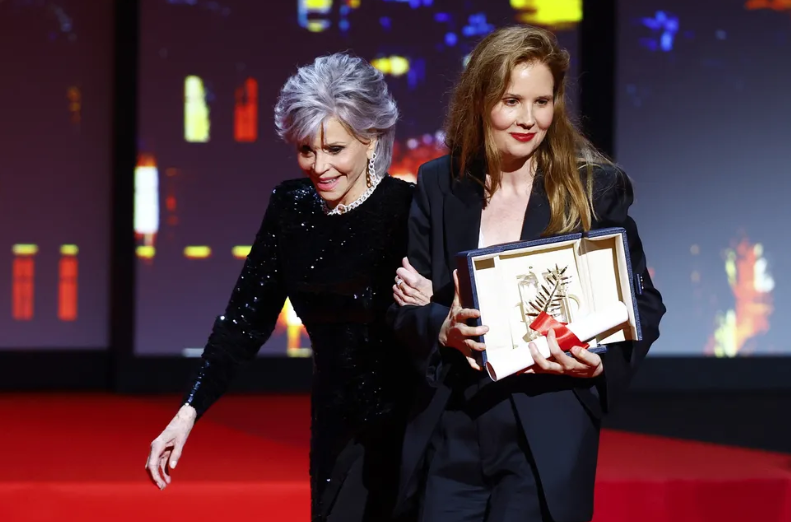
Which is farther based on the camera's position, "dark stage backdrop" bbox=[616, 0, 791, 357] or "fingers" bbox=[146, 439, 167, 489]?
"dark stage backdrop" bbox=[616, 0, 791, 357]

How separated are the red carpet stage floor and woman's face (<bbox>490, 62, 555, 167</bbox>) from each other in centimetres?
174

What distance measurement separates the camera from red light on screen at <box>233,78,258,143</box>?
5.59 meters

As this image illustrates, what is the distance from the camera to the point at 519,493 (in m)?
1.73

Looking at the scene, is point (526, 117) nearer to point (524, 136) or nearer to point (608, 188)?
point (524, 136)

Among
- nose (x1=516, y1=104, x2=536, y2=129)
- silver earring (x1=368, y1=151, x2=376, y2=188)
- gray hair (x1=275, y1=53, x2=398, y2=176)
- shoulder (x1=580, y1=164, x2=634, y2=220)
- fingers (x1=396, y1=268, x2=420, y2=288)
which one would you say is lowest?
fingers (x1=396, y1=268, x2=420, y2=288)

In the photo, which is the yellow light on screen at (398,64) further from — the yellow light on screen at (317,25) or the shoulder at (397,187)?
the shoulder at (397,187)

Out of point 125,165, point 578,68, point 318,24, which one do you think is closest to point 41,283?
point 125,165

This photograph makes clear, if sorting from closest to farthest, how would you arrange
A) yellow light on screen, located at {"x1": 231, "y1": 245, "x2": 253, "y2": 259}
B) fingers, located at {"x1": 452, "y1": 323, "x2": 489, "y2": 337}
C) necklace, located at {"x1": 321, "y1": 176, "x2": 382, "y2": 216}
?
fingers, located at {"x1": 452, "y1": 323, "x2": 489, "y2": 337}, necklace, located at {"x1": 321, "y1": 176, "x2": 382, "y2": 216}, yellow light on screen, located at {"x1": 231, "y1": 245, "x2": 253, "y2": 259}

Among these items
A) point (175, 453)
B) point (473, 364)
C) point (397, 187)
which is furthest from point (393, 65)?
point (473, 364)

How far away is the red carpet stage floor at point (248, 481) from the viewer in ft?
10.5

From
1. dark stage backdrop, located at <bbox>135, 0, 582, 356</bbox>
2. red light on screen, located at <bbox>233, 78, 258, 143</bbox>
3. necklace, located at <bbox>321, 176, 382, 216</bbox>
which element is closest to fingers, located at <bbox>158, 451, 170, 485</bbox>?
necklace, located at <bbox>321, 176, 382, 216</bbox>

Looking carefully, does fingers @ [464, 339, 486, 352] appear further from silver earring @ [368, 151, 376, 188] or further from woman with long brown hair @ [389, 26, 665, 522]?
silver earring @ [368, 151, 376, 188]

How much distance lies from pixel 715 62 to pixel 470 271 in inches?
186

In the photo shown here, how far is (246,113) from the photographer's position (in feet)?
18.4
